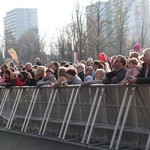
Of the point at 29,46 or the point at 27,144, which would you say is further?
the point at 29,46

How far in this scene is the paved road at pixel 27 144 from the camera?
10.4m

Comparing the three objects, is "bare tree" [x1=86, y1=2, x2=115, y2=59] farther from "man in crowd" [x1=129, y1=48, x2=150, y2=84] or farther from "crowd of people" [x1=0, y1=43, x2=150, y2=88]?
"man in crowd" [x1=129, y1=48, x2=150, y2=84]

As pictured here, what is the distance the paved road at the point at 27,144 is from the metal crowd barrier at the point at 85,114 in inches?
10.3

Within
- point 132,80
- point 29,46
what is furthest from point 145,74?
point 29,46

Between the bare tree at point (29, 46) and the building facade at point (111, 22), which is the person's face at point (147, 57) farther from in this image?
the bare tree at point (29, 46)

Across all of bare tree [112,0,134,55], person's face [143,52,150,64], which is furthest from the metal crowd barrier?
bare tree [112,0,134,55]

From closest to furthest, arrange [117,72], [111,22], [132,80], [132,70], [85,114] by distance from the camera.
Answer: [132,80]
[132,70]
[117,72]
[85,114]
[111,22]

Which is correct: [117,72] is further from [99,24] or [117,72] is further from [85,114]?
[99,24]

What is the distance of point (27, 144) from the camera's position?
11.2m

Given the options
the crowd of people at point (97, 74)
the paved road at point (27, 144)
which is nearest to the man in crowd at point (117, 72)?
the crowd of people at point (97, 74)

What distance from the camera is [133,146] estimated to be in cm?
935

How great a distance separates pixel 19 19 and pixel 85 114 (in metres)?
127

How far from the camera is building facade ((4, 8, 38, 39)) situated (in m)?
133

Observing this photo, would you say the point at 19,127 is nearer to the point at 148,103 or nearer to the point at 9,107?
the point at 9,107
